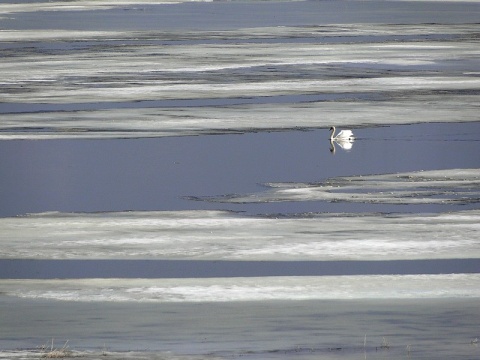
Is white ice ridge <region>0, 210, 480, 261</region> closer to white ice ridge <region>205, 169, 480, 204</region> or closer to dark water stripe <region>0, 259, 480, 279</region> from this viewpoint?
dark water stripe <region>0, 259, 480, 279</region>

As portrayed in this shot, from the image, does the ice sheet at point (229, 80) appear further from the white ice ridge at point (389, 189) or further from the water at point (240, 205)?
the white ice ridge at point (389, 189)

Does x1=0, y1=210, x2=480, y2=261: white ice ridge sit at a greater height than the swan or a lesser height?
lesser

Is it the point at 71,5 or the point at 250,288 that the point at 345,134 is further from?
the point at 71,5

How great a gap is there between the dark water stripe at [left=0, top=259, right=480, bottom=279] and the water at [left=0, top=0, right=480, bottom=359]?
0.02 m

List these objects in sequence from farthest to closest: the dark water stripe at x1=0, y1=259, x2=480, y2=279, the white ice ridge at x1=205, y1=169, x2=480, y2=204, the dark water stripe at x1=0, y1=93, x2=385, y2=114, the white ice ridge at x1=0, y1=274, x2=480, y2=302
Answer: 1. the dark water stripe at x1=0, y1=93, x2=385, y2=114
2. the white ice ridge at x1=205, y1=169, x2=480, y2=204
3. the dark water stripe at x1=0, y1=259, x2=480, y2=279
4. the white ice ridge at x1=0, y1=274, x2=480, y2=302

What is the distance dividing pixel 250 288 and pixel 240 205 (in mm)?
2603

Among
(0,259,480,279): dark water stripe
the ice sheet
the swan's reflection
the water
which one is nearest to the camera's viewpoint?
the water

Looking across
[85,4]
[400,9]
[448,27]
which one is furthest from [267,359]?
[85,4]

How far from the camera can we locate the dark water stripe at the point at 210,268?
27.9 ft

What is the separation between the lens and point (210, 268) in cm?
866

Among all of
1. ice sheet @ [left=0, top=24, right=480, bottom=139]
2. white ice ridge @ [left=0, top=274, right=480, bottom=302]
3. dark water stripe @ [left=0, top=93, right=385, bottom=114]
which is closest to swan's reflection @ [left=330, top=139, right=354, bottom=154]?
ice sheet @ [left=0, top=24, right=480, bottom=139]

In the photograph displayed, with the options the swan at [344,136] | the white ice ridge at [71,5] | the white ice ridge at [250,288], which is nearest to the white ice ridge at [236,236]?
the white ice ridge at [250,288]

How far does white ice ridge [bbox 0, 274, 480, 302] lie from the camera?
788 cm

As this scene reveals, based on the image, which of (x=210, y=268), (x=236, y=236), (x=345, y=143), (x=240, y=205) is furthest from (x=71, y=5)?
(x=210, y=268)
